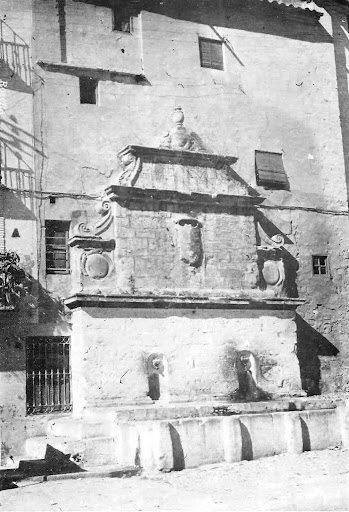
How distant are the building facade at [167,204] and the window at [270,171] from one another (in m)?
0.04

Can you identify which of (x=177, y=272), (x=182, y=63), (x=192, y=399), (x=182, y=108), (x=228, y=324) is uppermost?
(x=182, y=63)

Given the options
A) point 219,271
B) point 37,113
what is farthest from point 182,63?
point 219,271

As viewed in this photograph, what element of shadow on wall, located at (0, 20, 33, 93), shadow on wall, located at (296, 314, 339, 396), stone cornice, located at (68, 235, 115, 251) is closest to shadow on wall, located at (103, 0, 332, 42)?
shadow on wall, located at (0, 20, 33, 93)

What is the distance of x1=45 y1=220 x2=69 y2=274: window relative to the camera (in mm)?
14234

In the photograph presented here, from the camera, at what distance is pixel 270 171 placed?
55.1 ft

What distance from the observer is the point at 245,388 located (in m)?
14.2

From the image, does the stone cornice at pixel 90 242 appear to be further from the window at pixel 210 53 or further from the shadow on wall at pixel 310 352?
the window at pixel 210 53

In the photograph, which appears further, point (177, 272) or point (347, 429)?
point (177, 272)

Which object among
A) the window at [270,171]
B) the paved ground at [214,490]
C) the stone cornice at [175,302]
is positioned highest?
the window at [270,171]

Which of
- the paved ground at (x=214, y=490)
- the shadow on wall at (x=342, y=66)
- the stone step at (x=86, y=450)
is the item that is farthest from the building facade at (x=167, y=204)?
the paved ground at (x=214, y=490)

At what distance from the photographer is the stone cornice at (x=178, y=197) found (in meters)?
13.8

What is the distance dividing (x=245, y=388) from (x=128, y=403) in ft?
9.41

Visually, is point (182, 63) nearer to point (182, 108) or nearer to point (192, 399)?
point (182, 108)

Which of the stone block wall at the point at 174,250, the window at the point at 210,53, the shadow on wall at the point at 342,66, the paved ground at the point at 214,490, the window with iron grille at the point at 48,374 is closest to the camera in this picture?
the paved ground at the point at 214,490
